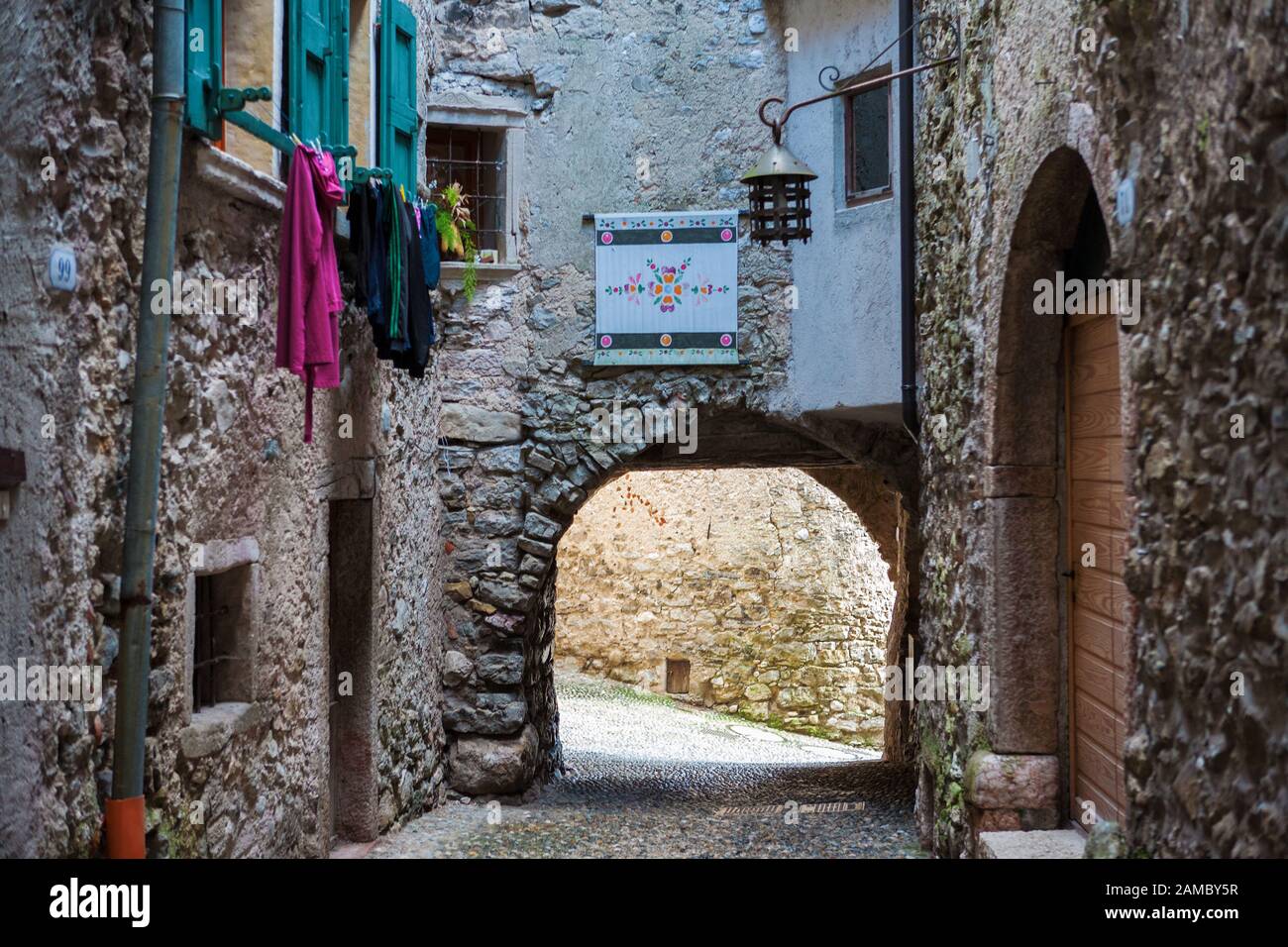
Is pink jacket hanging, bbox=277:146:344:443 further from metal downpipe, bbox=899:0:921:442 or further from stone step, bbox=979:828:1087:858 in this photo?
metal downpipe, bbox=899:0:921:442

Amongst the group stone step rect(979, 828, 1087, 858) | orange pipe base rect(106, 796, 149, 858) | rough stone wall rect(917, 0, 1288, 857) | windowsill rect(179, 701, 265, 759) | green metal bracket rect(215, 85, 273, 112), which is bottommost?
stone step rect(979, 828, 1087, 858)

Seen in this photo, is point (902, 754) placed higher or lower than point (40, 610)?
lower

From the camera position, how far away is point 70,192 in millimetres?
3486

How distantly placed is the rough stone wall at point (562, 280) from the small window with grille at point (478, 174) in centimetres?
17

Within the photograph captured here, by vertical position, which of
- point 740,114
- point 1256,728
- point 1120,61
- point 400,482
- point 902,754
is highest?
point 740,114

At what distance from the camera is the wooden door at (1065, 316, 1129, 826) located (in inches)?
183

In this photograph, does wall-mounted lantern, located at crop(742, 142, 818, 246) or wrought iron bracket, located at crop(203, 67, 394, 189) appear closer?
wrought iron bracket, located at crop(203, 67, 394, 189)

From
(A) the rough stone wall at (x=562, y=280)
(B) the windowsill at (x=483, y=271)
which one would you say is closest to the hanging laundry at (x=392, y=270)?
(B) the windowsill at (x=483, y=271)

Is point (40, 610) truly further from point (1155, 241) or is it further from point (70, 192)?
point (1155, 241)

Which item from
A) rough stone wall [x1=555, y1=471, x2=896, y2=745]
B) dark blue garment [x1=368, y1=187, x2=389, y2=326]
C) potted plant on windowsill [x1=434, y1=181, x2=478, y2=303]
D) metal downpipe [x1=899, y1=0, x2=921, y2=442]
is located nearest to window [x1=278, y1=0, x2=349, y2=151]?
dark blue garment [x1=368, y1=187, x2=389, y2=326]

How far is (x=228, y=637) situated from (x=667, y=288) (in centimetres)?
442

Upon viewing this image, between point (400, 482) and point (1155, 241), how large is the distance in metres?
4.87

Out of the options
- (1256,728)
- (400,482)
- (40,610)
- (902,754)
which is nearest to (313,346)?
(40,610)

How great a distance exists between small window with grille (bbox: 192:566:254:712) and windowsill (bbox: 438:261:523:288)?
3903 mm
